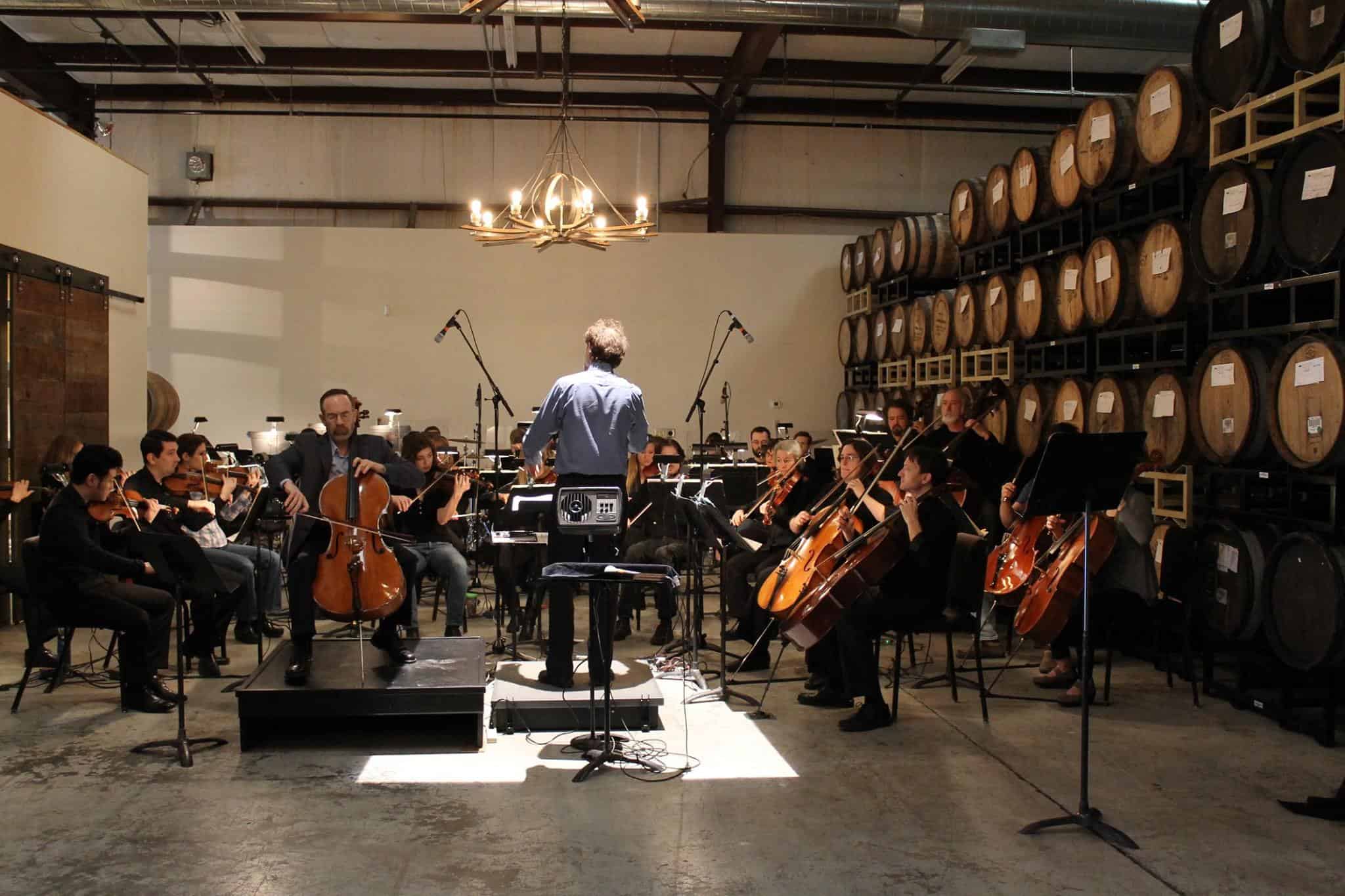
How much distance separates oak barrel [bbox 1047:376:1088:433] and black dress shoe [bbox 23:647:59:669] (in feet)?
19.1

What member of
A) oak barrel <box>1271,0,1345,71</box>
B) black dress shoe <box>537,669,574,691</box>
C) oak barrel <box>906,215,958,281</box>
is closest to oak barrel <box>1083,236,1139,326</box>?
oak barrel <box>1271,0,1345,71</box>

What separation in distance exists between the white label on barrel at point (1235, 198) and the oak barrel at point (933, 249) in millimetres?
4761

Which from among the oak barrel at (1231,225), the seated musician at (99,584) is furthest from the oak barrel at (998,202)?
the seated musician at (99,584)

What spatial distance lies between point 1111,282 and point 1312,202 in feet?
5.94

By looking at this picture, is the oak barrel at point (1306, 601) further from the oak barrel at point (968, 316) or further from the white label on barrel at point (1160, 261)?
the oak barrel at point (968, 316)

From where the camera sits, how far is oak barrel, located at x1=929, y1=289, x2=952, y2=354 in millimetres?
9234

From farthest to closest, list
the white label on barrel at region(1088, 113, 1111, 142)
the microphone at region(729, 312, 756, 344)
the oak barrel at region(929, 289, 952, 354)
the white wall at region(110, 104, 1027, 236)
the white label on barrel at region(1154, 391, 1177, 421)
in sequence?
1. the white wall at region(110, 104, 1027, 236)
2. the oak barrel at region(929, 289, 952, 354)
3. the microphone at region(729, 312, 756, 344)
4. the white label on barrel at region(1088, 113, 1111, 142)
5. the white label on barrel at region(1154, 391, 1177, 421)

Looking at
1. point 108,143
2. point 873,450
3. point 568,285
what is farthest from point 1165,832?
point 108,143

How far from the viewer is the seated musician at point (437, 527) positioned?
21.1 ft

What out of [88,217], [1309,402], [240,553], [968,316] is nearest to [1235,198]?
[1309,402]

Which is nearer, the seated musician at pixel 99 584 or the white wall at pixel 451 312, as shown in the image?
the seated musician at pixel 99 584

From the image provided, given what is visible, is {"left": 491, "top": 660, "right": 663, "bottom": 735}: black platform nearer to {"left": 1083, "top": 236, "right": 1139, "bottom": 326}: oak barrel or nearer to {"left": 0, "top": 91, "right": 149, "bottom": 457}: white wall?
{"left": 1083, "top": 236, "right": 1139, "bottom": 326}: oak barrel


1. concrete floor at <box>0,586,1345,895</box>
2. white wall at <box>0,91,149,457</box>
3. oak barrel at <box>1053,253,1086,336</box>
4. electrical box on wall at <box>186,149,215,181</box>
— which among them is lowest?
concrete floor at <box>0,586,1345,895</box>

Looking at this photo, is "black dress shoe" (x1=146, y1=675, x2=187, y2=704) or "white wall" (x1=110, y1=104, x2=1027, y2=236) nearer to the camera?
"black dress shoe" (x1=146, y1=675, x2=187, y2=704)
